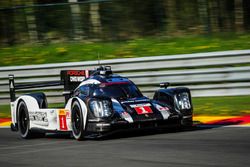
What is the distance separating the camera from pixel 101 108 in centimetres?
1088

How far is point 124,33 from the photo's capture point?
19906mm

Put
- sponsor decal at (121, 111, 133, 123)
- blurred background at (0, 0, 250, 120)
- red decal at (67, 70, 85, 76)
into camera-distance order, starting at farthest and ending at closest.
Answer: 1. blurred background at (0, 0, 250, 120)
2. red decal at (67, 70, 85, 76)
3. sponsor decal at (121, 111, 133, 123)

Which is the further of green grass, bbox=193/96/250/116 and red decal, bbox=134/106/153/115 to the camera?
green grass, bbox=193/96/250/116

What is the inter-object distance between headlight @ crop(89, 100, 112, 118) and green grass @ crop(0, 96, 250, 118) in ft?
11.2

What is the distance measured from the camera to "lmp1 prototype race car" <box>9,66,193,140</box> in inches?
428

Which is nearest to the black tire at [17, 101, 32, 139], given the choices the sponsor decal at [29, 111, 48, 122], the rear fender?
the sponsor decal at [29, 111, 48, 122]

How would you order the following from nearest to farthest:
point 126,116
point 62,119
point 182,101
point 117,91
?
point 126,116
point 182,101
point 117,91
point 62,119

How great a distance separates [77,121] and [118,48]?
27.9 feet

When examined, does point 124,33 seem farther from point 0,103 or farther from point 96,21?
point 0,103

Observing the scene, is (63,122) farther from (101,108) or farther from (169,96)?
(169,96)

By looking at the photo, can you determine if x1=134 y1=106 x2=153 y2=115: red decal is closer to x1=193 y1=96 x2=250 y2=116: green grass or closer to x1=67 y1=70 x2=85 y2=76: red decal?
x1=67 y1=70 x2=85 y2=76: red decal

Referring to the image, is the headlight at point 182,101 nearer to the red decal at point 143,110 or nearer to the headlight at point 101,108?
the red decal at point 143,110

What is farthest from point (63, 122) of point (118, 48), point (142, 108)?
point (118, 48)

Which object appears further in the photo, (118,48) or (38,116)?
(118,48)
